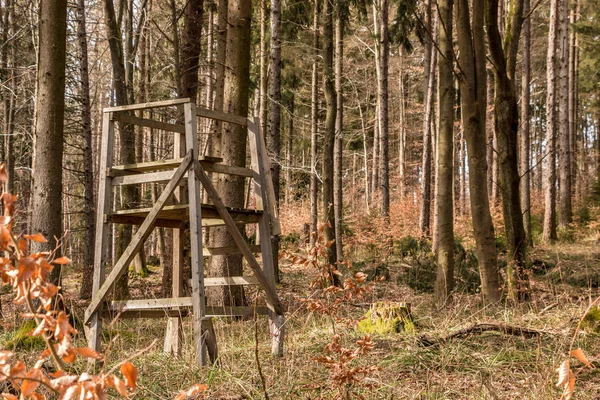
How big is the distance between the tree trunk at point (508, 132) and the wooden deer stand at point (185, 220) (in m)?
3.66

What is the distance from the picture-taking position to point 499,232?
62.3 ft

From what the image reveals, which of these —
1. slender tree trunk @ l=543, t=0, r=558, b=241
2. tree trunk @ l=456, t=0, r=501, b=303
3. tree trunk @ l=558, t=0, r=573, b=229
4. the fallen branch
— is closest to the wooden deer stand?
the fallen branch

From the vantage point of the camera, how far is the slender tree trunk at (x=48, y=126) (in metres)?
6.60

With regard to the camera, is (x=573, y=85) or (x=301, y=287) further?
(x=573, y=85)

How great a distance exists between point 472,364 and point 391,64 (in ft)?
85.9

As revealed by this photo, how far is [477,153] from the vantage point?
6906mm

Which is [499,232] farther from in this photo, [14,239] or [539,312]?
[14,239]

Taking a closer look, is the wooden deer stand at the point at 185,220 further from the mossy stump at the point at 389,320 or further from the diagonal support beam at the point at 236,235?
the mossy stump at the point at 389,320

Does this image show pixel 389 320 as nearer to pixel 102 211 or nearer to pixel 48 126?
pixel 102 211

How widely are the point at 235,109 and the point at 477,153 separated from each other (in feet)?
10.5

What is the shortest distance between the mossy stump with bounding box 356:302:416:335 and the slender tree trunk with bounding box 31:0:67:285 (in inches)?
134

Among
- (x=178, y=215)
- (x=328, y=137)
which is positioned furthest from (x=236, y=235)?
(x=328, y=137)

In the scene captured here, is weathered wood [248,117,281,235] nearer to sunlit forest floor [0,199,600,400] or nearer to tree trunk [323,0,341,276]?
sunlit forest floor [0,199,600,400]

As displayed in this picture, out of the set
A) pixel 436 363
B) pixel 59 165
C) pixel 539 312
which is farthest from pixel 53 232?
pixel 539 312
